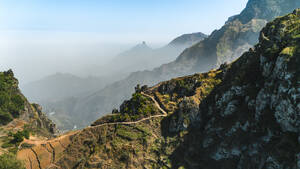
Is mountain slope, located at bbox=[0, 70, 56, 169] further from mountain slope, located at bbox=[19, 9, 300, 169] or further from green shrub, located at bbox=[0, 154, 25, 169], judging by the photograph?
mountain slope, located at bbox=[19, 9, 300, 169]

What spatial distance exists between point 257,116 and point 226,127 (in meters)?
12.7

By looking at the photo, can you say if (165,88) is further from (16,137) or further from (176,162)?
(16,137)

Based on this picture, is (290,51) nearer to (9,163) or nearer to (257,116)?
(257,116)

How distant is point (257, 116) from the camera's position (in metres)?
57.8

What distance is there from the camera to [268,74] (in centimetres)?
5900

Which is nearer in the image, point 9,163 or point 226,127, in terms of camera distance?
point 9,163

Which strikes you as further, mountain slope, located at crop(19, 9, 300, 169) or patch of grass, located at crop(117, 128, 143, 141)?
patch of grass, located at crop(117, 128, 143, 141)

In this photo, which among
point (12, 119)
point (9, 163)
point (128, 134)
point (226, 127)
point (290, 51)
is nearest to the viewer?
point (290, 51)

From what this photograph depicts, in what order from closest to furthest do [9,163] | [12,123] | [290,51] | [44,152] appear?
1. [290,51]
2. [9,163]
3. [44,152]
4. [12,123]

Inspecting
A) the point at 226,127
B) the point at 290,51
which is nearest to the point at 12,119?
the point at 226,127

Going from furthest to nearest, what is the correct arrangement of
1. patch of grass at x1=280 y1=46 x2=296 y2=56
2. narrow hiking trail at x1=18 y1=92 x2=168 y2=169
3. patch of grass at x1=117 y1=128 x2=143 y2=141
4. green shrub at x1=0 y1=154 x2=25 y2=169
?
patch of grass at x1=117 y1=128 x2=143 y2=141 < narrow hiking trail at x1=18 y1=92 x2=168 y2=169 < green shrub at x1=0 y1=154 x2=25 y2=169 < patch of grass at x1=280 y1=46 x2=296 y2=56

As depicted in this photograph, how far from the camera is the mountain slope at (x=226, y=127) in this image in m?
50.0

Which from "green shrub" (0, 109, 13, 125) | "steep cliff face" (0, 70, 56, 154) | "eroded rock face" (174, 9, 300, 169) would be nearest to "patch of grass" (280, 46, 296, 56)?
"eroded rock face" (174, 9, 300, 169)

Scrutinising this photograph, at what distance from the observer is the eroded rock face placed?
158 ft
